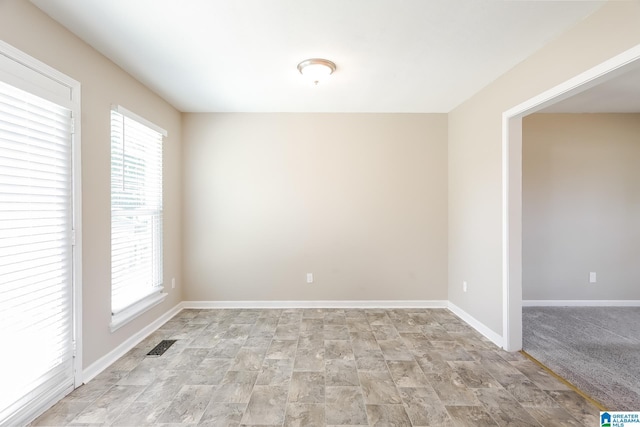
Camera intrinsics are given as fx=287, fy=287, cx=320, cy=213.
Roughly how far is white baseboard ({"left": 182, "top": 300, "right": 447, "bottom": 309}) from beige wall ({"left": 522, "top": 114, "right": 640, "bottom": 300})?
1444mm

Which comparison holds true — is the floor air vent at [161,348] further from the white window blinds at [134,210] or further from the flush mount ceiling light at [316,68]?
the flush mount ceiling light at [316,68]

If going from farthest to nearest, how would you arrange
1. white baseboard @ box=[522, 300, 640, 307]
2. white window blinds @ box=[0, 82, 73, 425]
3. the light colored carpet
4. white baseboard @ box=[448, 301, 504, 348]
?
white baseboard @ box=[522, 300, 640, 307] → white baseboard @ box=[448, 301, 504, 348] → the light colored carpet → white window blinds @ box=[0, 82, 73, 425]

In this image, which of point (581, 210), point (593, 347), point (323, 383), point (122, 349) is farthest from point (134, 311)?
point (581, 210)

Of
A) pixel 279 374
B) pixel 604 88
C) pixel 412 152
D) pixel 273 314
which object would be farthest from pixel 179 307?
pixel 604 88

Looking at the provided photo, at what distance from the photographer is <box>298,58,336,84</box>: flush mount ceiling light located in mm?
2508

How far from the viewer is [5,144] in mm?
1646

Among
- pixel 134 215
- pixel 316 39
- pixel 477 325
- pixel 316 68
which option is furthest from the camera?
pixel 477 325

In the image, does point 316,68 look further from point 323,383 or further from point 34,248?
point 323,383

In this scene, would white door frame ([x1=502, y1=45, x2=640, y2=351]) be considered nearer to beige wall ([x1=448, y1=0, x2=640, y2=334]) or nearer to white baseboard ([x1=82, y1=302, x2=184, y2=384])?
beige wall ([x1=448, y1=0, x2=640, y2=334])

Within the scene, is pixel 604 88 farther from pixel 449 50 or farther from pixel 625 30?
pixel 449 50

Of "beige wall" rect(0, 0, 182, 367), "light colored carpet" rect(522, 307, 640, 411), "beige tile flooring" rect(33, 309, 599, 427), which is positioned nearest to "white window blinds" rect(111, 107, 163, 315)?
"beige wall" rect(0, 0, 182, 367)

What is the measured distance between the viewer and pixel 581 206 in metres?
3.99

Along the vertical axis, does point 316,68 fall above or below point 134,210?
above

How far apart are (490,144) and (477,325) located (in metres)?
2.00
